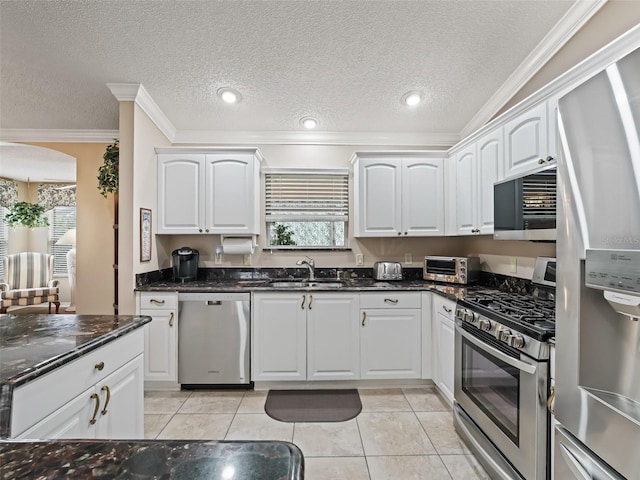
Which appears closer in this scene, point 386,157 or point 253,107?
point 253,107

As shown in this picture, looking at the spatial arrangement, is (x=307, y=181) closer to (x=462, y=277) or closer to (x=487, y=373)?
(x=462, y=277)

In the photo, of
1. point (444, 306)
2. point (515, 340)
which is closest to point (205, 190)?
point (444, 306)

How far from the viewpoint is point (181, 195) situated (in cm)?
317

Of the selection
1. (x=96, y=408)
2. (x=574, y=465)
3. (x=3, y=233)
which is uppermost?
(x=3, y=233)

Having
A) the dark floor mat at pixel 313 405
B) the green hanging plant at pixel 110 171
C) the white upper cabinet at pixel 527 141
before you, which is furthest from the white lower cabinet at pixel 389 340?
the green hanging plant at pixel 110 171

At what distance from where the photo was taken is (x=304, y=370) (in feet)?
9.34

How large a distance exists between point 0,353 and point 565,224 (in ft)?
6.66

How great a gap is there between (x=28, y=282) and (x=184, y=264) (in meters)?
4.51

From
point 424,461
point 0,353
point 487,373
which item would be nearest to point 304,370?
point 424,461

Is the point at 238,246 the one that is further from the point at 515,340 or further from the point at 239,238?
the point at 515,340

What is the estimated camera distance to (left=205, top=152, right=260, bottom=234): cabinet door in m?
3.18

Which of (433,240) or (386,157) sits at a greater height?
(386,157)

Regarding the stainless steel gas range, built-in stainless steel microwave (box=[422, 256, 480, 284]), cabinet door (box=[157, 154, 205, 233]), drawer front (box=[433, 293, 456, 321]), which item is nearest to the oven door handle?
the stainless steel gas range

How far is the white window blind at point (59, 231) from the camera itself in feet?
20.7
